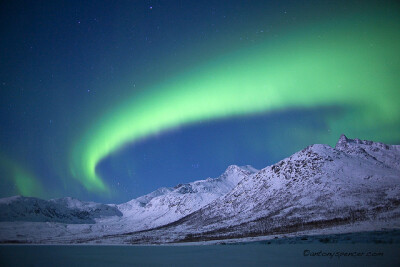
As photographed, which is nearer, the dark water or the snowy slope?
the dark water

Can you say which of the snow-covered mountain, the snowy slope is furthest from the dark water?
the snowy slope

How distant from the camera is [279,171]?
198 meters

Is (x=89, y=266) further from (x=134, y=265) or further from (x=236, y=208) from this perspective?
(x=236, y=208)

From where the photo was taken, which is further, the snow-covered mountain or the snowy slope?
the snowy slope

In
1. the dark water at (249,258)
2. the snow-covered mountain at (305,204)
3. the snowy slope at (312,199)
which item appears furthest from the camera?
the snowy slope at (312,199)

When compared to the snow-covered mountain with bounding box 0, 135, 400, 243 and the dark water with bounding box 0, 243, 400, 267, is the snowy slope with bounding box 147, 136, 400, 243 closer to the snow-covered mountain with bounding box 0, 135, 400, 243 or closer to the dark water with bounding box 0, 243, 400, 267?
the snow-covered mountain with bounding box 0, 135, 400, 243

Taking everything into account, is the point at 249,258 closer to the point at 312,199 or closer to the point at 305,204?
the point at 305,204

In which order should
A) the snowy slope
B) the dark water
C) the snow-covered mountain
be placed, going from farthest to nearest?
the snowy slope < the snow-covered mountain < the dark water

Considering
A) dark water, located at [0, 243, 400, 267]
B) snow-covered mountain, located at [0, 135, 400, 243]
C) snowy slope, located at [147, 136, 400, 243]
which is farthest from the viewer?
snowy slope, located at [147, 136, 400, 243]

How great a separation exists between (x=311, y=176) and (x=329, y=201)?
3910 centimetres

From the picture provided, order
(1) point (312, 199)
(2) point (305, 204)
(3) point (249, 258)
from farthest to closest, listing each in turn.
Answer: (1) point (312, 199) → (2) point (305, 204) → (3) point (249, 258)

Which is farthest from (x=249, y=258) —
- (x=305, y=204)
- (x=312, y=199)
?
(x=312, y=199)

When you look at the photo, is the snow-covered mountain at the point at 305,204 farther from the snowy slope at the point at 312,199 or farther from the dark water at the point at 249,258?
the dark water at the point at 249,258

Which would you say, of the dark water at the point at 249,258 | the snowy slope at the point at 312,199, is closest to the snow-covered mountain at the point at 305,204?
Answer: the snowy slope at the point at 312,199
